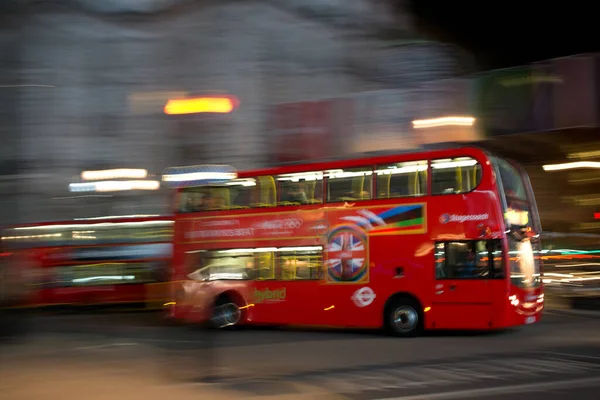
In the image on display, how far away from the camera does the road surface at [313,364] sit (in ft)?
23.9

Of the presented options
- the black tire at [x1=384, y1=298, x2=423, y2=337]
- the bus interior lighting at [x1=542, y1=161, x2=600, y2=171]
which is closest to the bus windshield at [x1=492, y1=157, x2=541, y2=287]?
the black tire at [x1=384, y1=298, x2=423, y2=337]

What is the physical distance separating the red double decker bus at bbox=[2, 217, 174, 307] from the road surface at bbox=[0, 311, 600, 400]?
5.75 meters

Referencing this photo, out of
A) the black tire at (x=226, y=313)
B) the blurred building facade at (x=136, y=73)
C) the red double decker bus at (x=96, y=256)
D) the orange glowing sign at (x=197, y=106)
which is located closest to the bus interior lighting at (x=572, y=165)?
the blurred building facade at (x=136, y=73)

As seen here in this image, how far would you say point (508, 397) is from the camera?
22.5ft

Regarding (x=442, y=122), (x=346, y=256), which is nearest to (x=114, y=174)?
(x=442, y=122)

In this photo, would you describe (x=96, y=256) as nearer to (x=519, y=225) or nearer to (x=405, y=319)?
(x=405, y=319)

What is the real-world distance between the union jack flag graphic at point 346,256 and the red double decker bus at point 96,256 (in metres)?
7.60

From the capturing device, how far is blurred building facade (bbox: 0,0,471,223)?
22.6m

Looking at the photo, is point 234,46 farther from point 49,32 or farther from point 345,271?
point 345,271

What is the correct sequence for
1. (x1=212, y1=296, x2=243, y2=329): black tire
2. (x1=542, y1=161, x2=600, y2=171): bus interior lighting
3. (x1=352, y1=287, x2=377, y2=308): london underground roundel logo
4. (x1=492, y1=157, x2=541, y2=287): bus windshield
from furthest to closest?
1. (x1=542, y1=161, x2=600, y2=171): bus interior lighting
2. (x1=212, y1=296, x2=243, y2=329): black tire
3. (x1=352, y1=287, x2=377, y2=308): london underground roundel logo
4. (x1=492, y1=157, x2=541, y2=287): bus windshield

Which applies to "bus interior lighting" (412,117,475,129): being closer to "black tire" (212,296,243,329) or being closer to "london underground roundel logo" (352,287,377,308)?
"london underground roundel logo" (352,287,377,308)

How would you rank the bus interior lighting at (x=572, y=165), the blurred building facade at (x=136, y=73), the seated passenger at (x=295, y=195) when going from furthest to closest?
the bus interior lighting at (x=572, y=165)
the blurred building facade at (x=136, y=73)
the seated passenger at (x=295, y=195)

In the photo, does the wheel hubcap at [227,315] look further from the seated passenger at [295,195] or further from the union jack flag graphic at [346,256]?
the seated passenger at [295,195]

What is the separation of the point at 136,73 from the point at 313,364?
16.7m
